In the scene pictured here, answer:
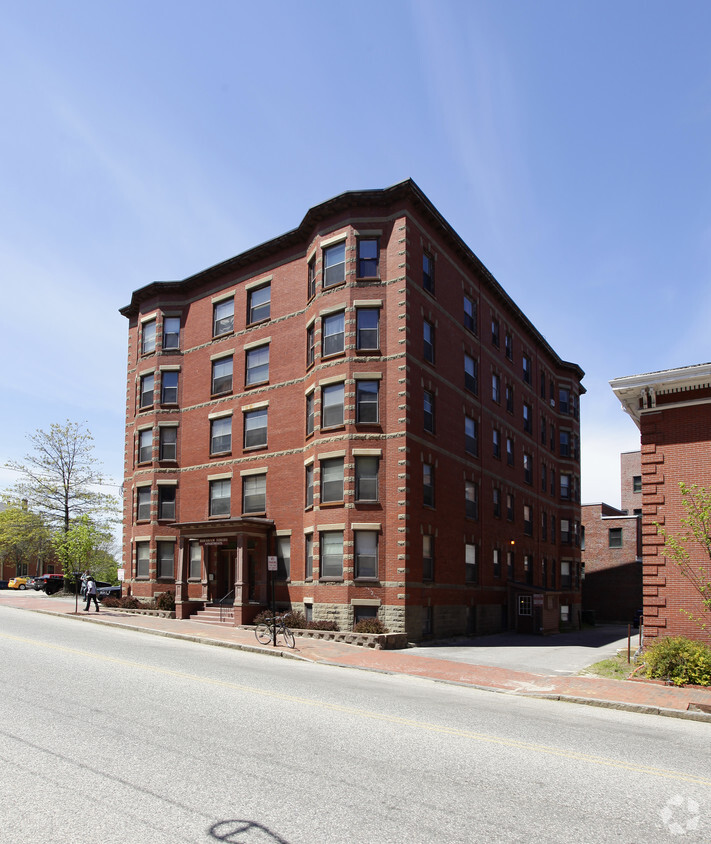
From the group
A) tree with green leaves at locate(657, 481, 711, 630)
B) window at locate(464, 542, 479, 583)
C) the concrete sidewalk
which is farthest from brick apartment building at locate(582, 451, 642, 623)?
tree with green leaves at locate(657, 481, 711, 630)

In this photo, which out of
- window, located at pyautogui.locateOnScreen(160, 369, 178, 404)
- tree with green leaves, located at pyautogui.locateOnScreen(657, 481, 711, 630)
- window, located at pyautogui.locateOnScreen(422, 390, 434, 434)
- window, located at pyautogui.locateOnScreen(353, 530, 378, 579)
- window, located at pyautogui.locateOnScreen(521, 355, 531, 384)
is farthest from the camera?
window, located at pyautogui.locateOnScreen(521, 355, 531, 384)

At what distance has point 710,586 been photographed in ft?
56.6

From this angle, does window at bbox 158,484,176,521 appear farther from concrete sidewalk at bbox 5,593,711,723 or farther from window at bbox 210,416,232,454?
concrete sidewalk at bbox 5,593,711,723

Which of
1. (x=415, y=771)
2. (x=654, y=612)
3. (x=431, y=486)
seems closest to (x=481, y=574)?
(x=431, y=486)

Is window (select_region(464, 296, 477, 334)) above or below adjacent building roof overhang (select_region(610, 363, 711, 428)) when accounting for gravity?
above

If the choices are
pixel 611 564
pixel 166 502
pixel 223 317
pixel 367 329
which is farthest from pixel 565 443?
pixel 166 502

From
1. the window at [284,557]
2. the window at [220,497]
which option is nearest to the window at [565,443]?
the window at [220,497]

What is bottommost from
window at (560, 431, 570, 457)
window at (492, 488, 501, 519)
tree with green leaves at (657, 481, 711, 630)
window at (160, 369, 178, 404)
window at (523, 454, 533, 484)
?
tree with green leaves at (657, 481, 711, 630)

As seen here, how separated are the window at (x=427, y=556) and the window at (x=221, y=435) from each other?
432 inches

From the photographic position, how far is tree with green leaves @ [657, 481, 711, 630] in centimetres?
1712

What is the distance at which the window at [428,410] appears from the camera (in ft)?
95.3

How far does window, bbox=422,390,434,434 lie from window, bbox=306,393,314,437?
469cm

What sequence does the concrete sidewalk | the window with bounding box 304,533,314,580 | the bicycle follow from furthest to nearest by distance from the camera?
the window with bounding box 304,533,314,580 → the bicycle → the concrete sidewalk

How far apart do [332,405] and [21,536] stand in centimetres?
4529
